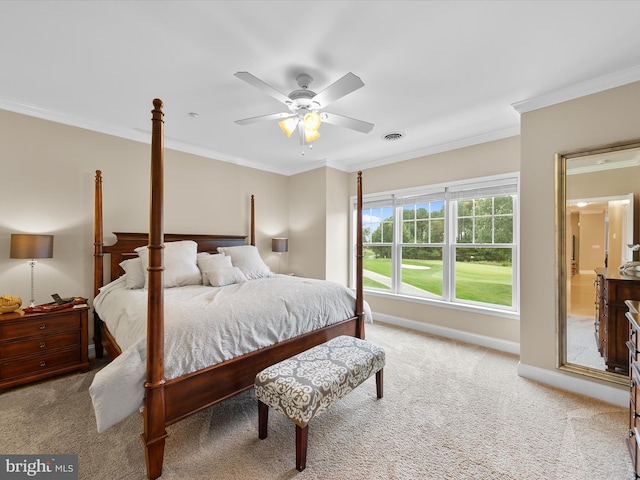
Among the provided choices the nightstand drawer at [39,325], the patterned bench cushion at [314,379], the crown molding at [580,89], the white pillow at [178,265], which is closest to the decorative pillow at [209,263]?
the white pillow at [178,265]

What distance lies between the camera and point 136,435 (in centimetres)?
189

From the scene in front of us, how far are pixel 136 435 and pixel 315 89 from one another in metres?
2.94

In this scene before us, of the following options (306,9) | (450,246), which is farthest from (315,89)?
(450,246)

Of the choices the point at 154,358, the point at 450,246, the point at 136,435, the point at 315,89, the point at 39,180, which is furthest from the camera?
the point at 450,246

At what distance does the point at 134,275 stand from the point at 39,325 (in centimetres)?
81

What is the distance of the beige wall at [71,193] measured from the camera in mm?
2736

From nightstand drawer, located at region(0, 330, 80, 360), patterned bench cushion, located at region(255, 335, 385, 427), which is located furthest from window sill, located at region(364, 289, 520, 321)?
nightstand drawer, located at region(0, 330, 80, 360)

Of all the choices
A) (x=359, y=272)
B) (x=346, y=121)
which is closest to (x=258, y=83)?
(x=346, y=121)

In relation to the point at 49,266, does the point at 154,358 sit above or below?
below

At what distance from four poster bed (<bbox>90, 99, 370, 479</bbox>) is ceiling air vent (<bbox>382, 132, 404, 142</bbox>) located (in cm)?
123

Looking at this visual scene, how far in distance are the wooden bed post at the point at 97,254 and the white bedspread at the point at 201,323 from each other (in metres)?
0.32

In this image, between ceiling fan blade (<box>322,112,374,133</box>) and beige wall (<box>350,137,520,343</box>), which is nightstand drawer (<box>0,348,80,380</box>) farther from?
beige wall (<box>350,137,520,343</box>)

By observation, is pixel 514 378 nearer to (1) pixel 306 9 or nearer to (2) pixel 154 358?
(2) pixel 154 358

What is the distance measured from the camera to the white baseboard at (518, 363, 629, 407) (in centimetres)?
222
